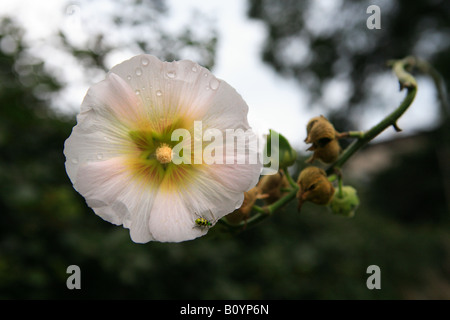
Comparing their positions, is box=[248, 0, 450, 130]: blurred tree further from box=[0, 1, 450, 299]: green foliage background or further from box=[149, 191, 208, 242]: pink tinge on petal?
box=[149, 191, 208, 242]: pink tinge on petal

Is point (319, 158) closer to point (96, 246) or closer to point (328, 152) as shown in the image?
point (328, 152)

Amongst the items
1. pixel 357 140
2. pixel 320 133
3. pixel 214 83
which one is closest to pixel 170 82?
pixel 214 83

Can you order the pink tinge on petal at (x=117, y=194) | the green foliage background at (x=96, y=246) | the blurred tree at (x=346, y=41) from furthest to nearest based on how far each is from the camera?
the blurred tree at (x=346, y=41), the green foliage background at (x=96, y=246), the pink tinge on petal at (x=117, y=194)

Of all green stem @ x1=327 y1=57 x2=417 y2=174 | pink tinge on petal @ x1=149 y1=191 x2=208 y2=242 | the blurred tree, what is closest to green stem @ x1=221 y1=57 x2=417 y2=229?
green stem @ x1=327 y1=57 x2=417 y2=174

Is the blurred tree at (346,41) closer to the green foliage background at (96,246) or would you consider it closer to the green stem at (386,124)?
the green foliage background at (96,246)

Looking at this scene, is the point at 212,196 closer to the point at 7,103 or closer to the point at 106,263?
the point at 106,263

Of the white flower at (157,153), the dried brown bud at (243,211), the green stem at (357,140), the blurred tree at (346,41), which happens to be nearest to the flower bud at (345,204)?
the green stem at (357,140)
